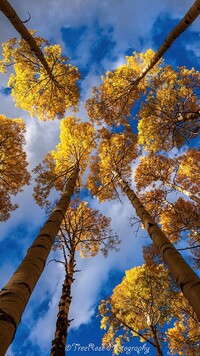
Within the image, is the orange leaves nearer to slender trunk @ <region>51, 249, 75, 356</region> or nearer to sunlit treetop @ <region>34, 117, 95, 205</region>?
sunlit treetop @ <region>34, 117, 95, 205</region>

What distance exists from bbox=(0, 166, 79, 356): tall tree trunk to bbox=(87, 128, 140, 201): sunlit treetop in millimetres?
8793

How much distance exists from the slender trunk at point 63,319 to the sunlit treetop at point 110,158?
5.24 metres

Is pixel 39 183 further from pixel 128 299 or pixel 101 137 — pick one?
pixel 128 299

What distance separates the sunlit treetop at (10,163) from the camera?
39.0 ft

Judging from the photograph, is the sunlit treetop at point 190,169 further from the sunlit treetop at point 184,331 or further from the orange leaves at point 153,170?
the sunlit treetop at point 184,331

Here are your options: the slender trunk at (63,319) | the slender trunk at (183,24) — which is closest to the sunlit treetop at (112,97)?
the slender trunk at (183,24)

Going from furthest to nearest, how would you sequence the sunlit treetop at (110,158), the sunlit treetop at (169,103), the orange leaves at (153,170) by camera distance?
the orange leaves at (153,170), the sunlit treetop at (110,158), the sunlit treetop at (169,103)

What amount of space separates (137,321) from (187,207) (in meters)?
6.80

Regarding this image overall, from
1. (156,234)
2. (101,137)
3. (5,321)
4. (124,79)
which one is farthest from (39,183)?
(5,321)

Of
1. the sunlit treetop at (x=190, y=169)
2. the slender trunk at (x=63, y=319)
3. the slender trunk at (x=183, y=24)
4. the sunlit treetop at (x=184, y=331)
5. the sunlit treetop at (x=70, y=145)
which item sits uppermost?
the sunlit treetop at (x=70, y=145)

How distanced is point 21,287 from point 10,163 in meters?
11.0

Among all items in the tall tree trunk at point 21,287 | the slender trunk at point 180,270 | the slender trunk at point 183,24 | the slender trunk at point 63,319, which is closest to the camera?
the tall tree trunk at point 21,287

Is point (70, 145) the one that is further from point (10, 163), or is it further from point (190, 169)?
point (190, 169)

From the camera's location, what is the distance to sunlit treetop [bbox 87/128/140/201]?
40.0 feet
